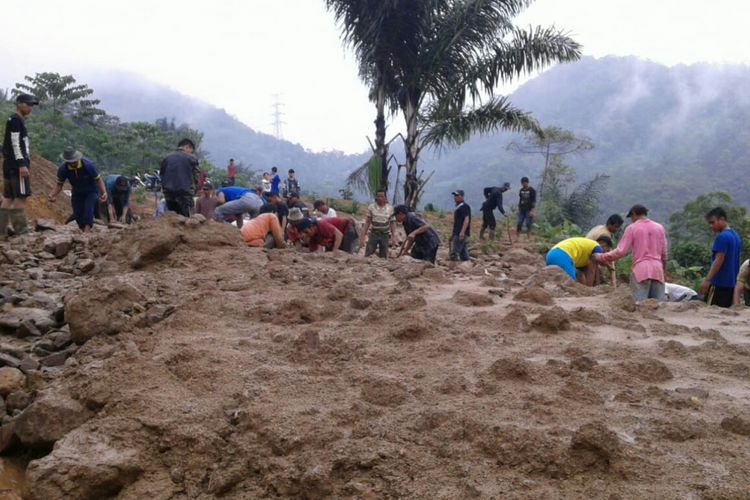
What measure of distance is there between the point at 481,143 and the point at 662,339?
306ft

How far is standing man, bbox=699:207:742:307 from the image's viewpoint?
17.9 feet

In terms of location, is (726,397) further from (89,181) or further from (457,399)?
(89,181)

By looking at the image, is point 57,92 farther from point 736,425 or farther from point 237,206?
point 736,425

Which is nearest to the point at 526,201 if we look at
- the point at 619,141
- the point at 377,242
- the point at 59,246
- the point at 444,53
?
the point at 444,53

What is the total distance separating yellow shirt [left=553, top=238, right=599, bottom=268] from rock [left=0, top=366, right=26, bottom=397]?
181 inches

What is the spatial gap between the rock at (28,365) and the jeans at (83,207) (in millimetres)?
4058

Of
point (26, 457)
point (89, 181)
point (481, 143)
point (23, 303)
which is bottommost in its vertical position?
point (26, 457)

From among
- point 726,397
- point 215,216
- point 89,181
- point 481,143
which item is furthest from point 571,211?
point 481,143

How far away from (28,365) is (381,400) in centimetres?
189

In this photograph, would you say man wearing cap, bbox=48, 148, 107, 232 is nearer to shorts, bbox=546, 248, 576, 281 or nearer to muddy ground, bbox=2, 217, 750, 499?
muddy ground, bbox=2, 217, 750, 499

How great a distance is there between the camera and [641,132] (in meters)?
79.1

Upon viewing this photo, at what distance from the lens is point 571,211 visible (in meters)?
19.8

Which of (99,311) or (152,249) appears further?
(152,249)

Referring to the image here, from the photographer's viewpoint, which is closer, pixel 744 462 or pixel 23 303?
pixel 744 462
